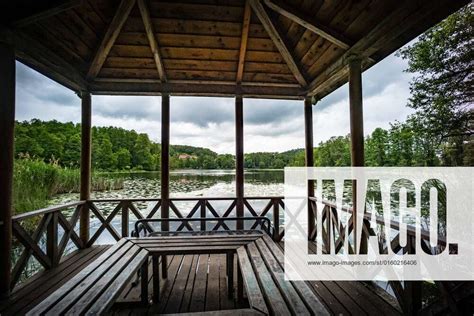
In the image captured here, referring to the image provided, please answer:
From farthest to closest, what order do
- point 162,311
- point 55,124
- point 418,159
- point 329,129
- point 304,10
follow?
point 55,124, point 329,129, point 418,159, point 304,10, point 162,311

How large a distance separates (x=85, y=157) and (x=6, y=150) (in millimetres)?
1496

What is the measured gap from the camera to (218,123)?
534 inches

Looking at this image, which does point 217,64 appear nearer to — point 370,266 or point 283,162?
point 370,266

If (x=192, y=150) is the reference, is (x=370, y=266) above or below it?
below

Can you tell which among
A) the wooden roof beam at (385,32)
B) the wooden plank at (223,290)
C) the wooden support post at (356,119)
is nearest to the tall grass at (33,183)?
the wooden plank at (223,290)

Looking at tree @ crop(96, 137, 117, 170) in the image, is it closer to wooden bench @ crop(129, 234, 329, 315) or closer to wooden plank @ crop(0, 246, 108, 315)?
wooden plank @ crop(0, 246, 108, 315)

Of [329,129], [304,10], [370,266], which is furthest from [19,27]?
[329,129]

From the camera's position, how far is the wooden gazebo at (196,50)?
7.43 feet

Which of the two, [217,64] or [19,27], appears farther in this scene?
[217,64]

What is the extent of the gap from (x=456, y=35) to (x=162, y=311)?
7.25 metres

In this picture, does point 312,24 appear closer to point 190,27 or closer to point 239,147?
point 190,27

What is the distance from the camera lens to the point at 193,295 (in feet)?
7.87

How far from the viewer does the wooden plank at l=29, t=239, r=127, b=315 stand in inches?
50.2

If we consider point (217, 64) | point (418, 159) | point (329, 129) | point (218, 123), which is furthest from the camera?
point (218, 123)
